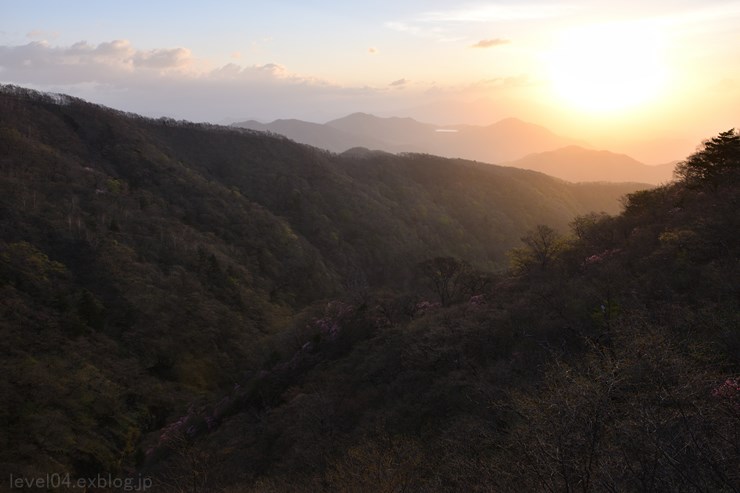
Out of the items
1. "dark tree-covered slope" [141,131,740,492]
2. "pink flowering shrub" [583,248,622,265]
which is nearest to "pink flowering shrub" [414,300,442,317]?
"dark tree-covered slope" [141,131,740,492]

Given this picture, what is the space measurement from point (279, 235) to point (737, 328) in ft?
210

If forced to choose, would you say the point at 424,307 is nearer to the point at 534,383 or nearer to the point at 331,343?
the point at 331,343

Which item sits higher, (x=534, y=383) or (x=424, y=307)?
(x=534, y=383)

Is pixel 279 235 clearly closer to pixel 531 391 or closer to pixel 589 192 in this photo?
pixel 531 391

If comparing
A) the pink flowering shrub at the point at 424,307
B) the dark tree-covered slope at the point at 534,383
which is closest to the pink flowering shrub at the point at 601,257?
the dark tree-covered slope at the point at 534,383

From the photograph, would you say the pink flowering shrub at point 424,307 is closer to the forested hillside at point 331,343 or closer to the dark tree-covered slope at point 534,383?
the dark tree-covered slope at point 534,383

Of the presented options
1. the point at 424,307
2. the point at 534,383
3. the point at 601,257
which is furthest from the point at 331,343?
the point at 601,257

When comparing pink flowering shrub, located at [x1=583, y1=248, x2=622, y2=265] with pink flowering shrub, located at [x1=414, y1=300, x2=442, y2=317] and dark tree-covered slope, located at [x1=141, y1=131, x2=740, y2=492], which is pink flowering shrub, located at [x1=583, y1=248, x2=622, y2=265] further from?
pink flowering shrub, located at [x1=414, y1=300, x2=442, y2=317]

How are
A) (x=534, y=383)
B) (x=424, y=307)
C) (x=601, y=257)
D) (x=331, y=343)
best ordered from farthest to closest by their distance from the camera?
(x=424, y=307) < (x=331, y=343) < (x=601, y=257) < (x=534, y=383)

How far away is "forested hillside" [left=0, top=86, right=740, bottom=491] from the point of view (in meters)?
12.8

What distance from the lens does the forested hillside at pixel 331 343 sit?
1277cm

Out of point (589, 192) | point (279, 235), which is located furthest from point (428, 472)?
point (589, 192)

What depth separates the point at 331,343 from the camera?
123ft

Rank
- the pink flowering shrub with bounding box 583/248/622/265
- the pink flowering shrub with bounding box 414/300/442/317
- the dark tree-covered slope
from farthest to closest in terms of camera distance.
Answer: the pink flowering shrub with bounding box 414/300/442/317, the pink flowering shrub with bounding box 583/248/622/265, the dark tree-covered slope
